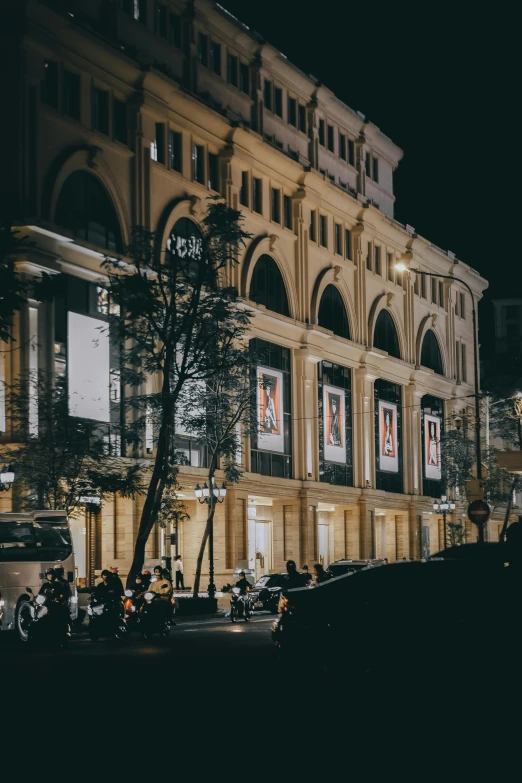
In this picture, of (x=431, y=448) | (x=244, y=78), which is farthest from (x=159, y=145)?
(x=431, y=448)

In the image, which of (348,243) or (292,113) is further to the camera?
(348,243)

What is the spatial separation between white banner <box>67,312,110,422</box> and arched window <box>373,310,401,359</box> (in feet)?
93.5

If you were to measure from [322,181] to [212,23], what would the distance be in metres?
11.6

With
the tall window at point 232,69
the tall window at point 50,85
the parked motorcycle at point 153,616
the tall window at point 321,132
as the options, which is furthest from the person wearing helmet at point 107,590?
the tall window at point 321,132

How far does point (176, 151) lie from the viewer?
193ft

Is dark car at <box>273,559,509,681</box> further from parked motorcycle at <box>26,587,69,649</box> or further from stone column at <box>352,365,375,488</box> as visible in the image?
stone column at <box>352,365,375,488</box>

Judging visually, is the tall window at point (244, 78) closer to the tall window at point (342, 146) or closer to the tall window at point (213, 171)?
the tall window at point (213, 171)

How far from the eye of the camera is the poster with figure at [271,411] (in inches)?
2484

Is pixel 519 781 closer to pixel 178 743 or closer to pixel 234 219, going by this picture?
pixel 178 743

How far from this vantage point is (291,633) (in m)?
14.8

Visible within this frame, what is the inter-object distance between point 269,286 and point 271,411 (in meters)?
6.36

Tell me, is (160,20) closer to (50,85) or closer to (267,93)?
(50,85)

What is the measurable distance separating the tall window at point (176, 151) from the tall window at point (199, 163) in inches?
53.3

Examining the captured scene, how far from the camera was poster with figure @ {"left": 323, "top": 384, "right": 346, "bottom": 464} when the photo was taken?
7000 centimetres
